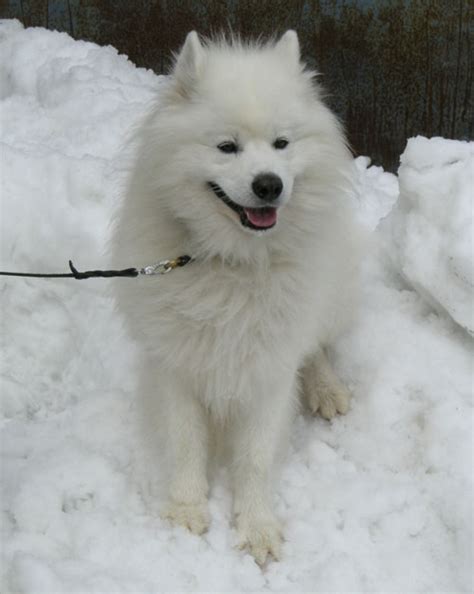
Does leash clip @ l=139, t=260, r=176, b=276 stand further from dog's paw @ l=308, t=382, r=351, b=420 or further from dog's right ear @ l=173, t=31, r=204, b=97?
dog's paw @ l=308, t=382, r=351, b=420

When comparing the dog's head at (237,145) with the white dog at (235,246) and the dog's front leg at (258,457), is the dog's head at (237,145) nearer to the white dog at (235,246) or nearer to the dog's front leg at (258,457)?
the white dog at (235,246)

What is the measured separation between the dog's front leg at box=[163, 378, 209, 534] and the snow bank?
1249mm

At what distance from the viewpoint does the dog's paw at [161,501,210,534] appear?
2.87 meters

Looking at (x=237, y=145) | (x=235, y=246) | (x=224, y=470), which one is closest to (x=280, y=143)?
(x=237, y=145)

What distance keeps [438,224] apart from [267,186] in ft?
4.56

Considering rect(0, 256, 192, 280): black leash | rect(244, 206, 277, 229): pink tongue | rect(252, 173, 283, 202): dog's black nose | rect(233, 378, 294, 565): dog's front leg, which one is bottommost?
rect(233, 378, 294, 565): dog's front leg

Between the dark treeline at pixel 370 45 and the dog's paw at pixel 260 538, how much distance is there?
3584 mm

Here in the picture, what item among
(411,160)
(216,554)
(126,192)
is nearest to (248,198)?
(126,192)

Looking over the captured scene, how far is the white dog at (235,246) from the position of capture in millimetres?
2529

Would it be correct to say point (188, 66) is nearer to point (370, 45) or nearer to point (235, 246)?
point (235, 246)

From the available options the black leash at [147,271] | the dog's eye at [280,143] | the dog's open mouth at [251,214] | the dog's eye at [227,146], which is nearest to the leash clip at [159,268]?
the black leash at [147,271]

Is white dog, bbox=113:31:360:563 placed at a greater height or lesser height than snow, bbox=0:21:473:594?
greater

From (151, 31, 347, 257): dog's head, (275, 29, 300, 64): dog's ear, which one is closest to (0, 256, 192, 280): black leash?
(151, 31, 347, 257): dog's head

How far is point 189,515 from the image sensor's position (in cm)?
289
